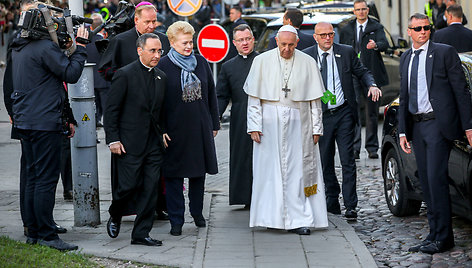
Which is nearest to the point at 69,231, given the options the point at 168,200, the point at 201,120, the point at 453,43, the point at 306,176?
the point at 168,200

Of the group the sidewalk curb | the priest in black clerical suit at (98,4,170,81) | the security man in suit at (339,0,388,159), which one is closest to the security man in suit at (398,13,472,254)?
the sidewalk curb

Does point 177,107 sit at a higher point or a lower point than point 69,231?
higher

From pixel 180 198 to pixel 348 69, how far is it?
2.31 metres

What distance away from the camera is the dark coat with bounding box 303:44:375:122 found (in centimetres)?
1070

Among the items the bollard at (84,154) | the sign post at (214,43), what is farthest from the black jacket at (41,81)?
the sign post at (214,43)

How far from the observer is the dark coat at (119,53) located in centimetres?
1016

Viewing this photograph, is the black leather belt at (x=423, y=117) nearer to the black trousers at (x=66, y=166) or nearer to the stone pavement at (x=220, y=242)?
the stone pavement at (x=220, y=242)

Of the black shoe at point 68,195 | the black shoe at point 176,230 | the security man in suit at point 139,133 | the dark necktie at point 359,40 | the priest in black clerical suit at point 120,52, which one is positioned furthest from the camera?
the dark necktie at point 359,40

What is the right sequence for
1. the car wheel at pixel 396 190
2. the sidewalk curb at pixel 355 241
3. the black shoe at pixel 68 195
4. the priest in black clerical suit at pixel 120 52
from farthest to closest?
the black shoe at pixel 68 195, the car wheel at pixel 396 190, the priest in black clerical suit at pixel 120 52, the sidewalk curb at pixel 355 241

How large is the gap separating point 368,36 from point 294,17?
3.01 m

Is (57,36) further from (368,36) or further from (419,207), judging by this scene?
(368,36)

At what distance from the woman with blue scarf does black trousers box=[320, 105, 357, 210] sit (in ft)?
4.80

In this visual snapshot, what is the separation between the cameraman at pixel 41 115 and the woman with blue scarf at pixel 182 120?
109 centimetres

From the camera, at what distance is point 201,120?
9.81m
